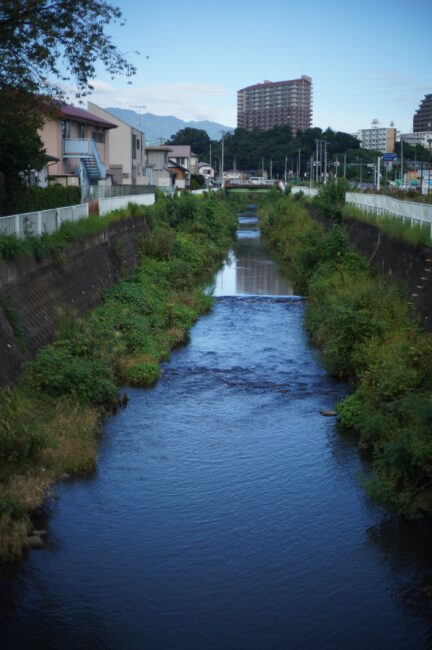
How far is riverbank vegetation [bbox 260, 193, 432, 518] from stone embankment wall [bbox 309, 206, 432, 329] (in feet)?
1.22

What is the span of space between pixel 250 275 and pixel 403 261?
17854 millimetres

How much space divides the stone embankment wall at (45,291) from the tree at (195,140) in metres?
148

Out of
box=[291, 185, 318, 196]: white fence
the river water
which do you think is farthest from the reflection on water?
the river water

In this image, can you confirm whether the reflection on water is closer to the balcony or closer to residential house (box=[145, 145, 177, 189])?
the balcony

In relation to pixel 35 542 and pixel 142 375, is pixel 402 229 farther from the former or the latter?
pixel 35 542

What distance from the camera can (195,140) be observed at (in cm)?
17388

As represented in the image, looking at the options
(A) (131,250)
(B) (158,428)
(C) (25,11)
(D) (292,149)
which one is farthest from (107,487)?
(D) (292,149)

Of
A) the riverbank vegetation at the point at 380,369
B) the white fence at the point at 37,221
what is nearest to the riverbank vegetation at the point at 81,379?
the white fence at the point at 37,221

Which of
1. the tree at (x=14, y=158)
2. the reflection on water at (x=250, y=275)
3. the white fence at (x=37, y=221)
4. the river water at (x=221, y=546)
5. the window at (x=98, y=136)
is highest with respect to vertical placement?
the window at (x=98, y=136)

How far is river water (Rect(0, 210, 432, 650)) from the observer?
9.46m

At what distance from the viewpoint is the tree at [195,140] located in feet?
568

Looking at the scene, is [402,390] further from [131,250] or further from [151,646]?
[131,250]

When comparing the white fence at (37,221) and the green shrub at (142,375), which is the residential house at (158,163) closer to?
the white fence at (37,221)

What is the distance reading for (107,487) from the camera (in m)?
13.4
